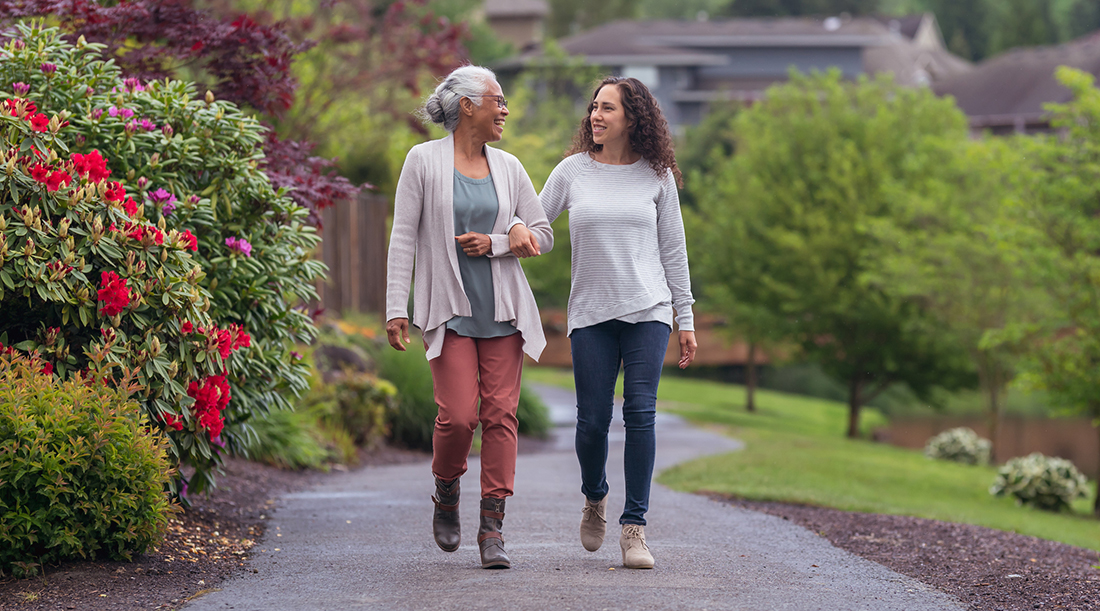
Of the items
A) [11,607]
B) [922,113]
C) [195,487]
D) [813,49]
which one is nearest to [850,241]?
[922,113]

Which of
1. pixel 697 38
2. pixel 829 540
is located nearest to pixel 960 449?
pixel 829 540

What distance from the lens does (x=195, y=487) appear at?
5.59 metres

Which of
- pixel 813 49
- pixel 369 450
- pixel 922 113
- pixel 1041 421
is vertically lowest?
pixel 1041 421

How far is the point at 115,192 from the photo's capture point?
4.93 metres

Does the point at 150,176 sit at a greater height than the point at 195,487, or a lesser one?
greater

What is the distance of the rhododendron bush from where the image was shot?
4.78 meters

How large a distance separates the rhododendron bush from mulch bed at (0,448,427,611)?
0.34m

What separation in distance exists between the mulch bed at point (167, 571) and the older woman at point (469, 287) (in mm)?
1046

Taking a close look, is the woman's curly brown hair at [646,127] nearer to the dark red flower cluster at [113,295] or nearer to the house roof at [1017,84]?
the dark red flower cluster at [113,295]

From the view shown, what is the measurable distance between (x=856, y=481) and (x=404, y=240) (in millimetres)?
8572

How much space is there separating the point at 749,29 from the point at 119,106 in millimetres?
55762

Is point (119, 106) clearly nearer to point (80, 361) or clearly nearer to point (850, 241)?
point (80, 361)

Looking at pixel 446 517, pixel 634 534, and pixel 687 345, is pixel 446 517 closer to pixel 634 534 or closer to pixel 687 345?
pixel 634 534

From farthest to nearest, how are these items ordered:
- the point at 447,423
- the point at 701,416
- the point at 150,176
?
the point at 701,416 → the point at 150,176 → the point at 447,423
